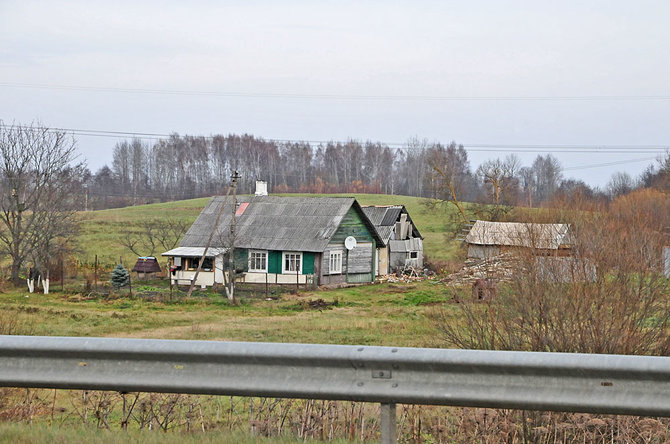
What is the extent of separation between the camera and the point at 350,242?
38375 mm

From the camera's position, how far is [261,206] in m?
40.8

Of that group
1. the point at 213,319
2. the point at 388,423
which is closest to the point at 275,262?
the point at 213,319

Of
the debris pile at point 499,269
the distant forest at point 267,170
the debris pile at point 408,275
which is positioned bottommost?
the debris pile at point 408,275

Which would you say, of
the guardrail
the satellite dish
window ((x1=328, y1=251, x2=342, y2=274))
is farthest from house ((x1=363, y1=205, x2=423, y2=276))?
the guardrail

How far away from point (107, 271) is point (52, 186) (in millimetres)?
6171

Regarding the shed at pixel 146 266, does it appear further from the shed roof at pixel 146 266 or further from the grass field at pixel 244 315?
the grass field at pixel 244 315

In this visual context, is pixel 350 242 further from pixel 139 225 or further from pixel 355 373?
pixel 355 373

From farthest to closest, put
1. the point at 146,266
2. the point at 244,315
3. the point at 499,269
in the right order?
the point at 146,266
the point at 244,315
the point at 499,269

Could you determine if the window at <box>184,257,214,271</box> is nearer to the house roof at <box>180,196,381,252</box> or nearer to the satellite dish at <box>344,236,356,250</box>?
the house roof at <box>180,196,381,252</box>

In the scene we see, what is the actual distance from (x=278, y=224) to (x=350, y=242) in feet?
13.7

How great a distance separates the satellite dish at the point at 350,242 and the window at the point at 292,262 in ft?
9.93

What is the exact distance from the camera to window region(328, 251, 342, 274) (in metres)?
37.2

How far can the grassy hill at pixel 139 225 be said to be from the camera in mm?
47406

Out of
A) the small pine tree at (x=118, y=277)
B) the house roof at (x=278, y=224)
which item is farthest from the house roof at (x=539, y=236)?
the small pine tree at (x=118, y=277)
